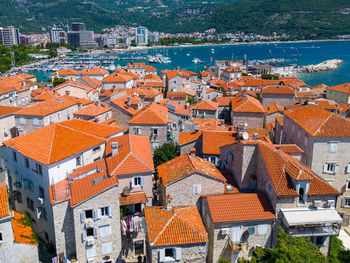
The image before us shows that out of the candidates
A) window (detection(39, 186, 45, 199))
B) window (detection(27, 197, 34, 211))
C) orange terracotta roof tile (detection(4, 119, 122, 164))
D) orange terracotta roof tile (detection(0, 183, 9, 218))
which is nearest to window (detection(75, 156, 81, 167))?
orange terracotta roof tile (detection(4, 119, 122, 164))

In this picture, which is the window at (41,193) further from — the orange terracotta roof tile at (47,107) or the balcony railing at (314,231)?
the balcony railing at (314,231)

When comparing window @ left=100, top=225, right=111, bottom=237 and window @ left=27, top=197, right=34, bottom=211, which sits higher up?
window @ left=100, top=225, right=111, bottom=237

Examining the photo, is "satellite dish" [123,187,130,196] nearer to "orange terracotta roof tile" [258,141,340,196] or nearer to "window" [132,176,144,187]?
"window" [132,176,144,187]

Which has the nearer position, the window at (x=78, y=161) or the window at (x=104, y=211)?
the window at (x=104, y=211)

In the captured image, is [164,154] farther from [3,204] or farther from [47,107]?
[47,107]

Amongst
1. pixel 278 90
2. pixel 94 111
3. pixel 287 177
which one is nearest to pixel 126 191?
pixel 287 177

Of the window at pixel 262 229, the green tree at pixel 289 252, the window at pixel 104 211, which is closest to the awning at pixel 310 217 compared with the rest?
the green tree at pixel 289 252

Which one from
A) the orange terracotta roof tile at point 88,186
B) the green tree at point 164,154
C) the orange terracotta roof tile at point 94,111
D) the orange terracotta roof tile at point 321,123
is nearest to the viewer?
the orange terracotta roof tile at point 88,186
